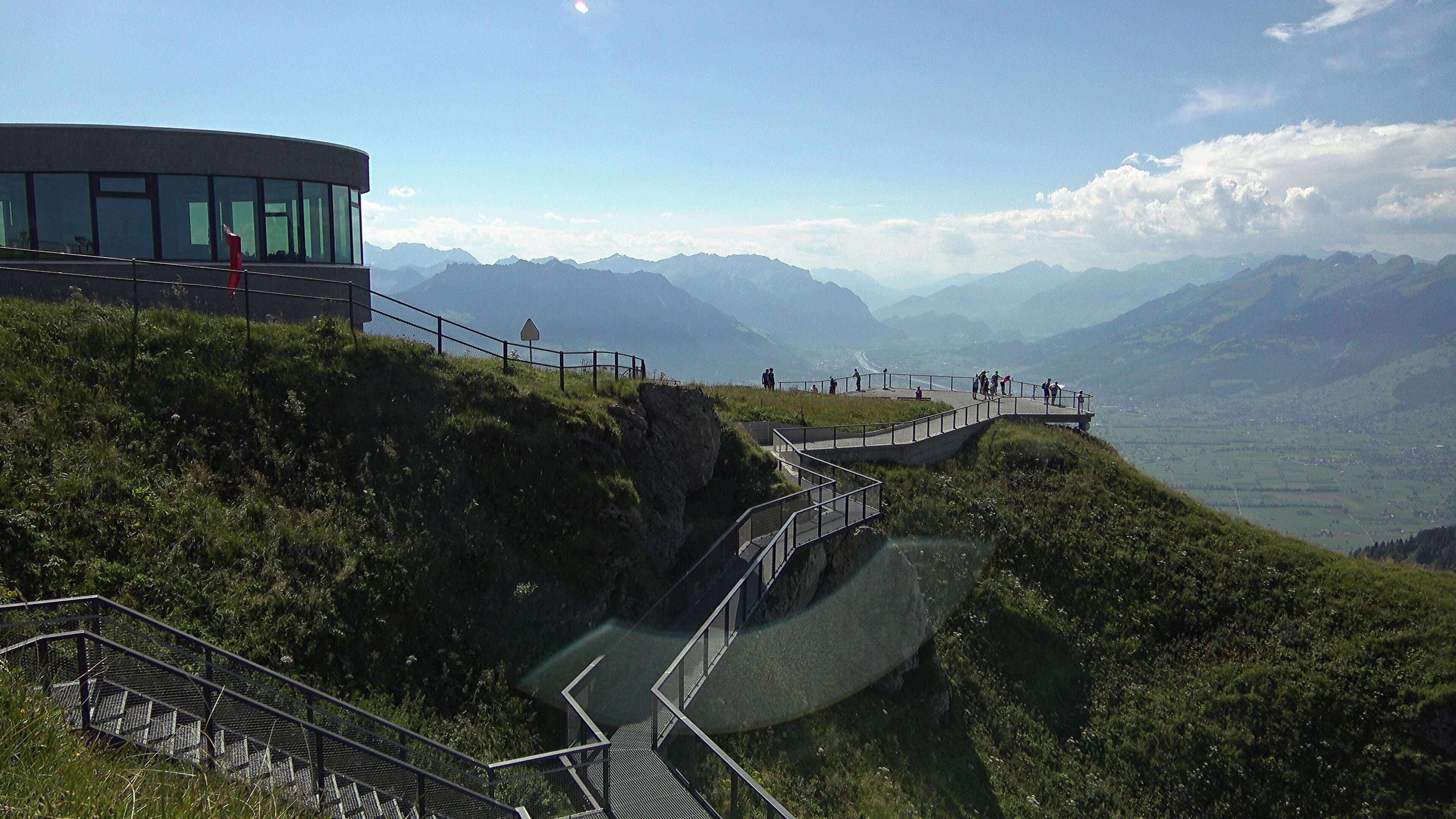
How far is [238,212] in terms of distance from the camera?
64.4ft

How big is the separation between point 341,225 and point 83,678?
18.0m

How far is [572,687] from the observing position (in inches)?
390

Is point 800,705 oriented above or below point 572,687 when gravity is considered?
below

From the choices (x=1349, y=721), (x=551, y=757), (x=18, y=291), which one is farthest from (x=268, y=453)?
(x=1349, y=721)

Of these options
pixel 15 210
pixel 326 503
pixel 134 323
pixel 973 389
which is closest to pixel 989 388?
pixel 973 389

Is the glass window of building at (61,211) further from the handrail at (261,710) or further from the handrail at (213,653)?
the handrail at (261,710)

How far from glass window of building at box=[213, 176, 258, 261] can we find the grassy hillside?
16488 mm

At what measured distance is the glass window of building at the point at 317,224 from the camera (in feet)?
67.8

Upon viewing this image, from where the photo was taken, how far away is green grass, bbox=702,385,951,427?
3173 cm

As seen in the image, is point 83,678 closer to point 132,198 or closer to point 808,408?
point 132,198

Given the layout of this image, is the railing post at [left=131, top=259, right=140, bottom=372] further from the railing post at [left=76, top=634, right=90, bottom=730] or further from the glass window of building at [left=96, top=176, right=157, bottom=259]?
the railing post at [left=76, top=634, right=90, bottom=730]

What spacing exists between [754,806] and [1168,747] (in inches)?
581

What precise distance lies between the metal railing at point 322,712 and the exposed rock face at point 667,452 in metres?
6.85

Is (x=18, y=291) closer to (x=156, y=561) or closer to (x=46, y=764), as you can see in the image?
(x=156, y=561)
